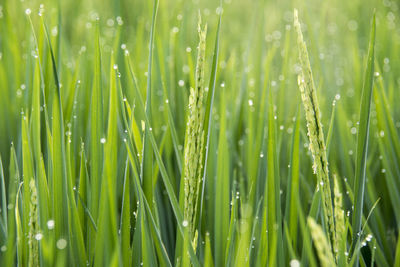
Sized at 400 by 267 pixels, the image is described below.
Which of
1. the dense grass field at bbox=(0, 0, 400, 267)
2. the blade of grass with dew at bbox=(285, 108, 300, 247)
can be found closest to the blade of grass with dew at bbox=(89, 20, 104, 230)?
the dense grass field at bbox=(0, 0, 400, 267)

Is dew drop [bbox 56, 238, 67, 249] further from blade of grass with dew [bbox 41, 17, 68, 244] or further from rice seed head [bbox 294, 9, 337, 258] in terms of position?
rice seed head [bbox 294, 9, 337, 258]

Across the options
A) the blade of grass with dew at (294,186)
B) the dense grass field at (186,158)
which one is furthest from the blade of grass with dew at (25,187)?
the blade of grass with dew at (294,186)

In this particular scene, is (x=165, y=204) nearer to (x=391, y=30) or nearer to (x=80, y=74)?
(x=80, y=74)

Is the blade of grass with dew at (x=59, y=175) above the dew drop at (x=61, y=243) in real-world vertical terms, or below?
above

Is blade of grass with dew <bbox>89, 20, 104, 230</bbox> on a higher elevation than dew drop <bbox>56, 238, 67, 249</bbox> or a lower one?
higher

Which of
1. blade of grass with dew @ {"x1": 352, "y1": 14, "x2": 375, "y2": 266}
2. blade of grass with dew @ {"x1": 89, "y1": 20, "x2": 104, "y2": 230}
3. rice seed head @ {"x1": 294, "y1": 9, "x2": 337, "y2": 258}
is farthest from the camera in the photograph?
blade of grass with dew @ {"x1": 89, "y1": 20, "x2": 104, "y2": 230}

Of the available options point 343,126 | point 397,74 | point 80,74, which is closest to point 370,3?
point 397,74

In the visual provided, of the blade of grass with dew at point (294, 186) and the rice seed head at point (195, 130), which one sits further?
the blade of grass with dew at point (294, 186)

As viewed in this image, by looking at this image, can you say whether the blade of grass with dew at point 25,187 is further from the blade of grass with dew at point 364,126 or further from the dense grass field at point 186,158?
the blade of grass with dew at point 364,126
